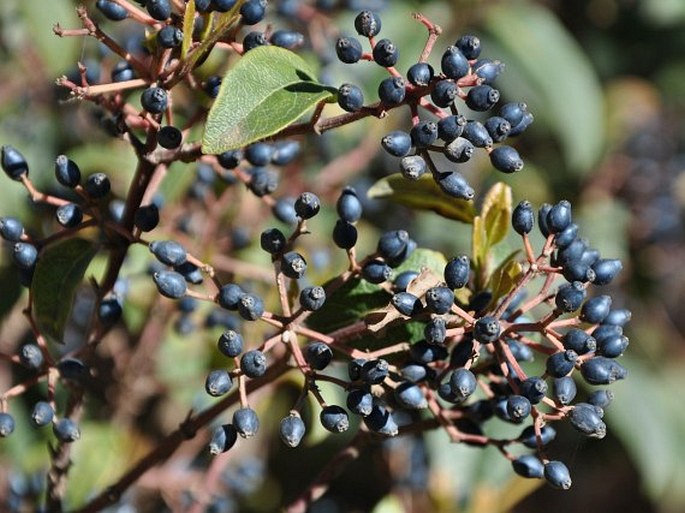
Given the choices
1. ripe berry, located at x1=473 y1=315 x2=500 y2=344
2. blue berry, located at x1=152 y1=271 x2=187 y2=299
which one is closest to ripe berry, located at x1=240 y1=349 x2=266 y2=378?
blue berry, located at x1=152 y1=271 x2=187 y2=299

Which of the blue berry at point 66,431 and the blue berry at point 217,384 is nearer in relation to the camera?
the blue berry at point 217,384

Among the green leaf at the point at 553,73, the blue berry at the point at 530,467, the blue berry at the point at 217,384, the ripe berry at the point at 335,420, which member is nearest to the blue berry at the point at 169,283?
the blue berry at the point at 217,384

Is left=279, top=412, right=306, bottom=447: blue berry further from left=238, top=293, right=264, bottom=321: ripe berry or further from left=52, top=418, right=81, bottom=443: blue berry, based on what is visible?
left=52, top=418, right=81, bottom=443: blue berry

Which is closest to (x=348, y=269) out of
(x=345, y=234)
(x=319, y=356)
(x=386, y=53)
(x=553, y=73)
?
(x=345, y=234)

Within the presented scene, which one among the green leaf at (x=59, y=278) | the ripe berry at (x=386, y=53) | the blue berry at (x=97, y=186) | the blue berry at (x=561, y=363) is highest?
the ripe berry at (x=386, y=53)

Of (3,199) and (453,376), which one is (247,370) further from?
(3,199)

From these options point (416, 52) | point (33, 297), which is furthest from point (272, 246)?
point (416, 52)

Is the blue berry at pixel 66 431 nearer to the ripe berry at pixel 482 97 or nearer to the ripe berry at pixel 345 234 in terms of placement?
the ripe berry at pixel 345 234
